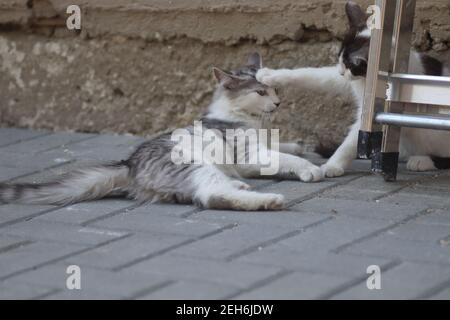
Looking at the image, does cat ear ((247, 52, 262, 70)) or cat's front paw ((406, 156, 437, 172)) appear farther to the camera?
cat ear ((247, 52, 262, 70))

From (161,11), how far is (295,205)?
183 cm

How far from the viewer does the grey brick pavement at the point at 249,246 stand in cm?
293

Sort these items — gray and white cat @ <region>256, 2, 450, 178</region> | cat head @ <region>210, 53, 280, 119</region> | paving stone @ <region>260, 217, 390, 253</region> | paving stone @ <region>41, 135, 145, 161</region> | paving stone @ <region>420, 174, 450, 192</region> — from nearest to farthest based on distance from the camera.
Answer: paving stone @ <region>260, 217, 390, 253</region>, paving stone @ <region>420, 174, 450, 192</region>, gray and white cat @ <region>256, 2, 450, 178</region>, cat head @ <region>210, 53, 280, 119</region>, paving stone @ <region>41, 135, 145, 161</region>

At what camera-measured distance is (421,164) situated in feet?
15.0

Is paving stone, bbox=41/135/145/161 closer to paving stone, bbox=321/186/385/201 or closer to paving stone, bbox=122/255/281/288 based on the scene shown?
paving stone, bbox=321/186/385/201

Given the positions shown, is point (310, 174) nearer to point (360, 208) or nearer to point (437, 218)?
point (360, 208)

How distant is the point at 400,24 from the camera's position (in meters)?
4.11

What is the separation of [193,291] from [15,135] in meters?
2.95

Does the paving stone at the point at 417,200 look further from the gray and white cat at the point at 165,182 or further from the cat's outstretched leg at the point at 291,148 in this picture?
the cat's outstretched leg at the point at 291,148

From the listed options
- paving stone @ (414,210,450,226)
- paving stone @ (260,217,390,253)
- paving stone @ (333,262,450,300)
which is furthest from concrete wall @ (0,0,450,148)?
paving stone @ (333,262,450,300)

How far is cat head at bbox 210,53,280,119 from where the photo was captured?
15.2 feet

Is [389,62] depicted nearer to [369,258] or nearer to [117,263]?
[369,258]

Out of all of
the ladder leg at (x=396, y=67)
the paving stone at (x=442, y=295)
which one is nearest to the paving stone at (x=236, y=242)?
the paving stone at (x=442, y=295)

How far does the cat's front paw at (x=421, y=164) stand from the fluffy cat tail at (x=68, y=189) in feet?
4.80
